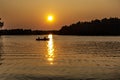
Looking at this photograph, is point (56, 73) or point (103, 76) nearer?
point (103, 76)

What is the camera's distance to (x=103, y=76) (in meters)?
41.2

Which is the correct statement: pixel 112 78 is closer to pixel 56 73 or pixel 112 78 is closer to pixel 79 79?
pixel 79 79

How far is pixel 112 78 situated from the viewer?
3956cm

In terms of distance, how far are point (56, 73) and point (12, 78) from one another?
6.91 metres

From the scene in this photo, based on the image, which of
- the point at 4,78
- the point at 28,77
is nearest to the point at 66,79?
the point at 28,77

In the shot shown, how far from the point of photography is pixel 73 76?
4150 cm

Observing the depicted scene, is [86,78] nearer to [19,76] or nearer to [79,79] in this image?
[79,79]

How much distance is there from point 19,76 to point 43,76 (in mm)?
2952

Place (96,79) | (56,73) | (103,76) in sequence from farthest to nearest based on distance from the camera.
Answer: (56,73) < (103,76) < (96,79)

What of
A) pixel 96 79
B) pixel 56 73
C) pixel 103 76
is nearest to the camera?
pixel 96 79

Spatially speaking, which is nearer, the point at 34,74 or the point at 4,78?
the point at 4,78

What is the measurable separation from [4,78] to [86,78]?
963cm

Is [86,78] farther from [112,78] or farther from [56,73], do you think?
[56,73]

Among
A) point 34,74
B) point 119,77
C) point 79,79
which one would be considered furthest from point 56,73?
point 119,77
